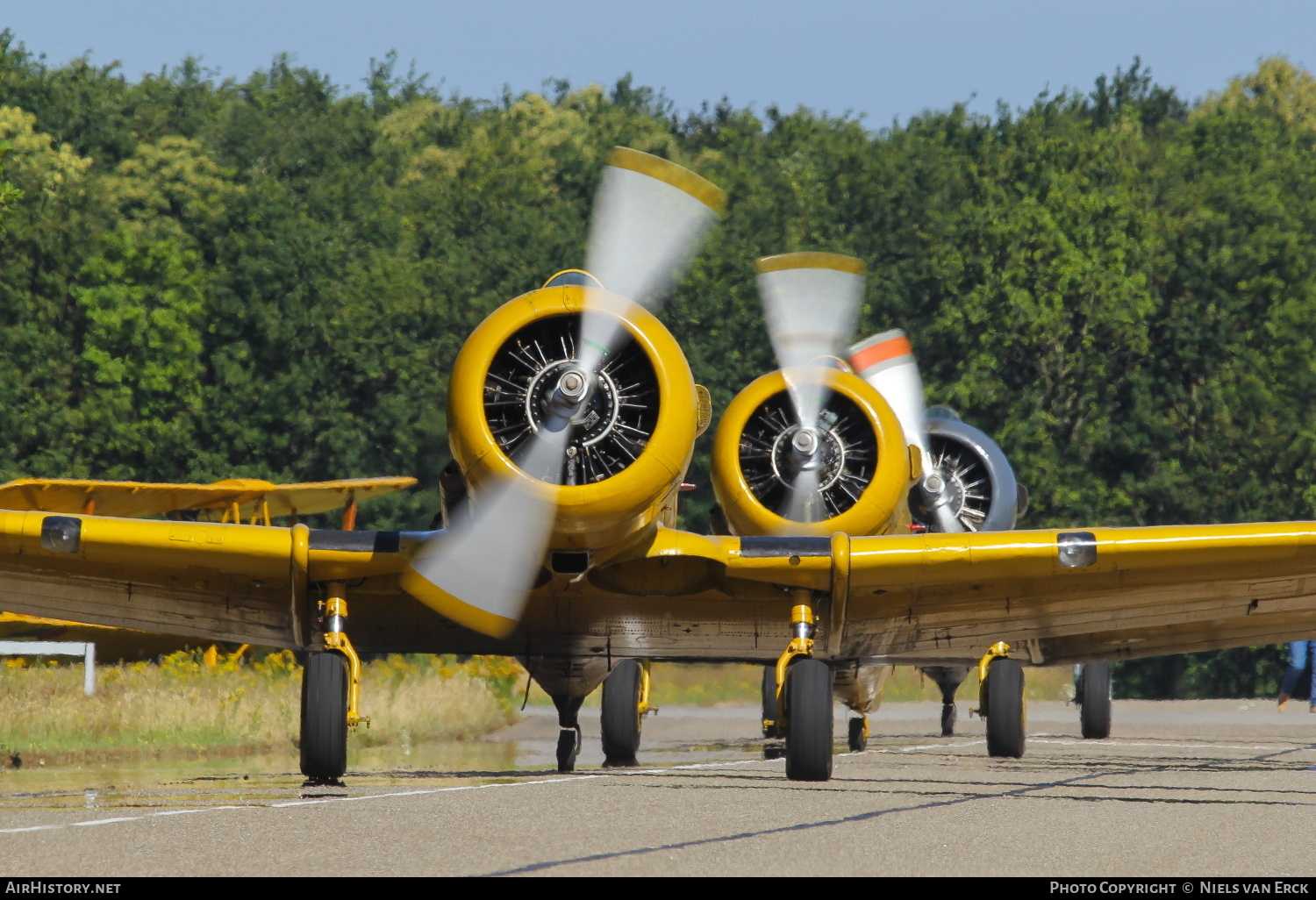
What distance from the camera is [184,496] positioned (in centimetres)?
2417

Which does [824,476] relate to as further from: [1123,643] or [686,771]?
[1123,643]

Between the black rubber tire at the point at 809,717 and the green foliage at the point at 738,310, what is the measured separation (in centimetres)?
3632

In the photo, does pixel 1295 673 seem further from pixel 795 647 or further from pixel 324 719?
pixel 324 719

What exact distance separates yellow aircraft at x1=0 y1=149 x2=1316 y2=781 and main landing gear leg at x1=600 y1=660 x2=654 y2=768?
20 mm

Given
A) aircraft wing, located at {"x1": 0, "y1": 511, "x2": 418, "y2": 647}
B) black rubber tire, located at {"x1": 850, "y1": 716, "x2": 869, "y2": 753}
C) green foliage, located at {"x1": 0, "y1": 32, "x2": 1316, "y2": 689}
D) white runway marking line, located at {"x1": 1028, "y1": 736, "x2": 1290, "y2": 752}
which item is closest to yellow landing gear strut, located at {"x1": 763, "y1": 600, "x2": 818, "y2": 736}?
aircraft wing, located at {"x1": 0, "y1": 511, "x2": 418, "y2": 647}

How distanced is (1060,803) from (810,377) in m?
4.97

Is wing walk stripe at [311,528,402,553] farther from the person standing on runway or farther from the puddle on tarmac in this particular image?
the person standing on runway

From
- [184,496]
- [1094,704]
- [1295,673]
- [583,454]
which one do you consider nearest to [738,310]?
[1295,673]

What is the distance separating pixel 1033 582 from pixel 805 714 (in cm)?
238

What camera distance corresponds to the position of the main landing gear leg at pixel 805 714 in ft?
40.0

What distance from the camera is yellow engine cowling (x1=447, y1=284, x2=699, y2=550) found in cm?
1109

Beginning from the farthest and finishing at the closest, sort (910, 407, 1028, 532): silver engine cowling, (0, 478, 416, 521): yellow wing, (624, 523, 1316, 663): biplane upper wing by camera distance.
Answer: (0, 478, 416, 521): yellow wing
(910, 407, 1028, 532): silver engine cowling
(624, 523, 1316, 663): biplane upper wing

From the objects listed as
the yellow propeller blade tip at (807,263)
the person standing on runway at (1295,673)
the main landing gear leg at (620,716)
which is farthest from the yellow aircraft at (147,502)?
the person standing on runway at (1295,673)
